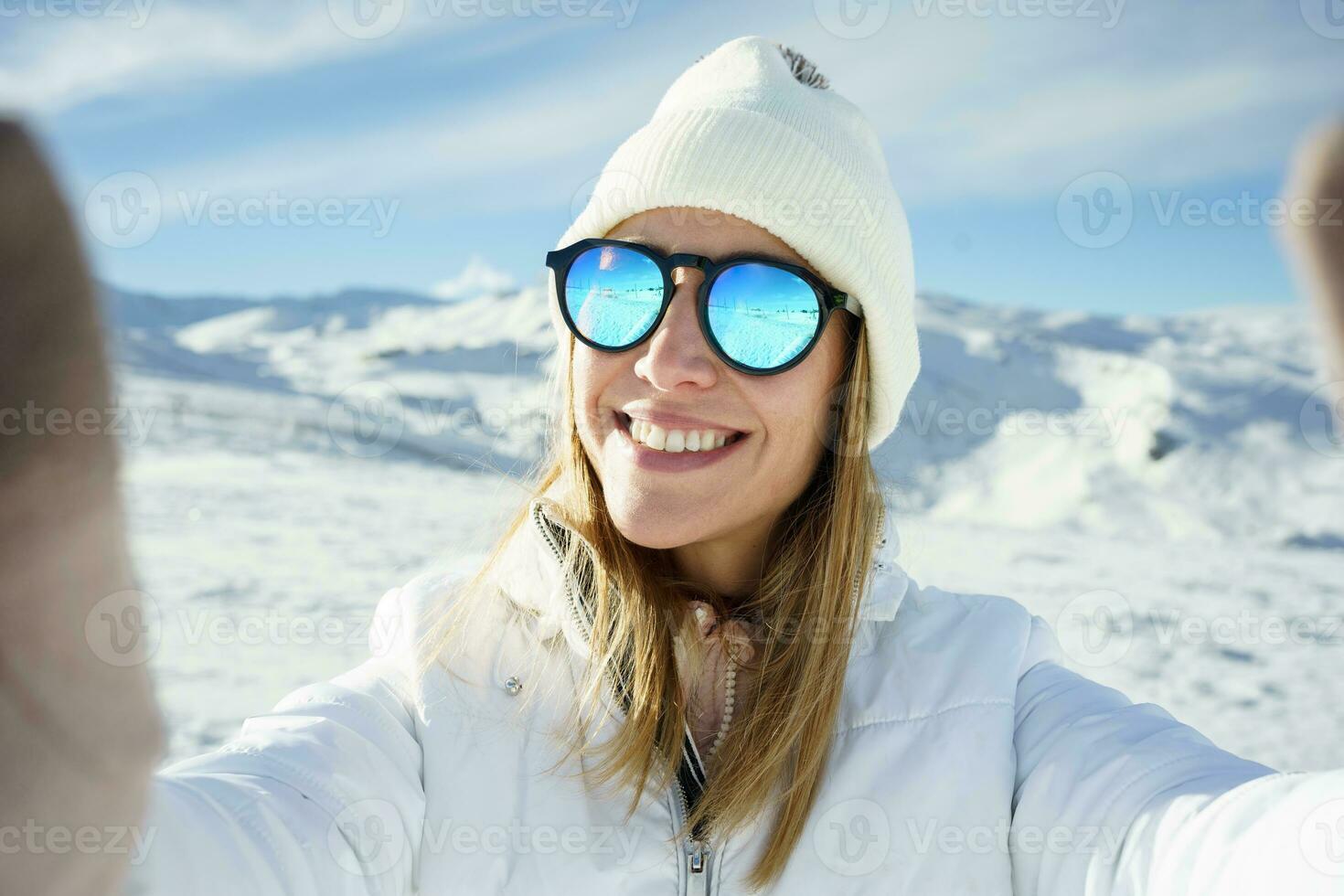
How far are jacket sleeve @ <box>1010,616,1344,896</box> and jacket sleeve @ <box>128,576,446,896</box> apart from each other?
983 mm

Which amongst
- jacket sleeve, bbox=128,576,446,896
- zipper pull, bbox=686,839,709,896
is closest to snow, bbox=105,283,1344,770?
jacket sleeve, bbox=128,576,446,896

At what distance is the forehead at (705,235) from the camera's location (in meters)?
1.65

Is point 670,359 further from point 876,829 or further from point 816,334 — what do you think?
point 876,829

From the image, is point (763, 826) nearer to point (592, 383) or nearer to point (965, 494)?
point (592, 383)

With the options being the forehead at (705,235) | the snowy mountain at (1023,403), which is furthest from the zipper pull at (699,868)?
the snowy mountain at (1023,403)

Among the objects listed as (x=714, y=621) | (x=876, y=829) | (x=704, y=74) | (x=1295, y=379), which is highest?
(x=1295, y=379)

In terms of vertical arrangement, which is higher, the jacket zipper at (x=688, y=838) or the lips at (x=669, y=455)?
the lips at (x=669, y=455)

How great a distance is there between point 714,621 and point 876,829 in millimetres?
461

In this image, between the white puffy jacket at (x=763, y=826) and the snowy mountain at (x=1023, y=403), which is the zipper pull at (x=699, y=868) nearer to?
the white puffy jacket at (x=763, y=826)

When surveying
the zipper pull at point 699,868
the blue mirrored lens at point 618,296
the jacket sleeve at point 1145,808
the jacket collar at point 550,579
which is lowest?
the zipper pull at point 699,868

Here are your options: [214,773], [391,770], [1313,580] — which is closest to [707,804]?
[391,770]

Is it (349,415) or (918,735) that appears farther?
(349,415)

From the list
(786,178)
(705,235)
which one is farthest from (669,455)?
(786,178)

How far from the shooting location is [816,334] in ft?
5.50
